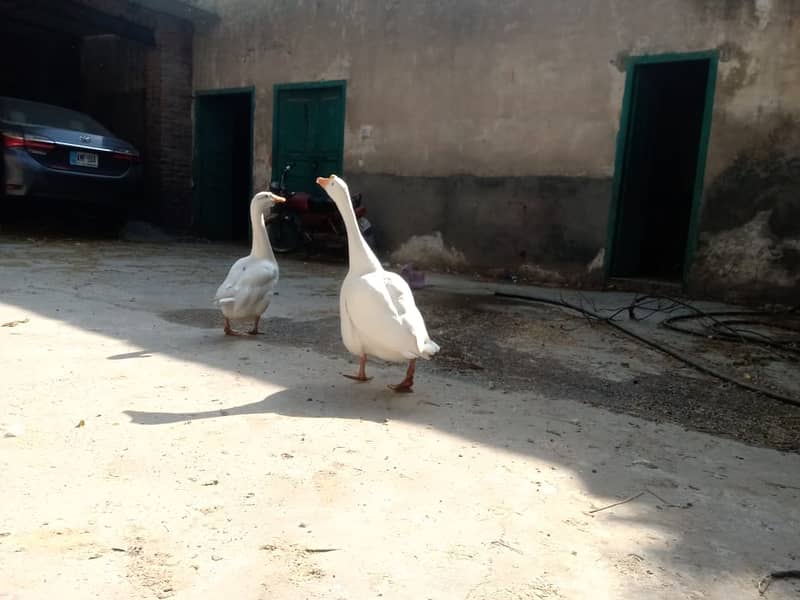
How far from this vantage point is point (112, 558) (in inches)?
62.1

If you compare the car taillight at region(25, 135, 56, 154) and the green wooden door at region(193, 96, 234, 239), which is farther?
the green wooden door at region(193, 96, 234, 239)

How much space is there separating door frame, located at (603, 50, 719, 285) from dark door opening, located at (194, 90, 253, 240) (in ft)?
19.2

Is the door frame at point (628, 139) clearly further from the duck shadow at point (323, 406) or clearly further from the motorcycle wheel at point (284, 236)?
the duck shadow at point (323, 406)

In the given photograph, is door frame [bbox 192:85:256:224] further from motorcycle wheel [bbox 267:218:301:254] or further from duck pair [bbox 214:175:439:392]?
duck pair [bbox 214:175:439:392]

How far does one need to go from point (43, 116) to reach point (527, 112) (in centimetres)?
624

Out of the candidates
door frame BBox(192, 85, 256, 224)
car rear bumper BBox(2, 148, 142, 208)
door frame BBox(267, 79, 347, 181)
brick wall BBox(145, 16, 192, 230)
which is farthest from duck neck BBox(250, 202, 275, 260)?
brick wall BBox(145, 16, 192, 230)

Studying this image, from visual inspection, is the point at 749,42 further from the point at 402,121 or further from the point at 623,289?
the point at 402,121

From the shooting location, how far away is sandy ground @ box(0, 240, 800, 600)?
1.57 meters

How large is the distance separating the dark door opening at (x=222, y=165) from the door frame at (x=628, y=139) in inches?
230

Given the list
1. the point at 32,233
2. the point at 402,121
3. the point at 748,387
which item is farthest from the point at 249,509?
the point at 32,233

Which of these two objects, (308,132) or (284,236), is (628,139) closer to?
(308,132)

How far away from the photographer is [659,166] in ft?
26.0

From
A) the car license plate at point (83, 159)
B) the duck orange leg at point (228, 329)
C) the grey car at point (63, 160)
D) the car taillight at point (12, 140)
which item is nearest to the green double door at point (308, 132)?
the grey car at point (63, 160)

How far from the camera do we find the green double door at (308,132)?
352 inches
